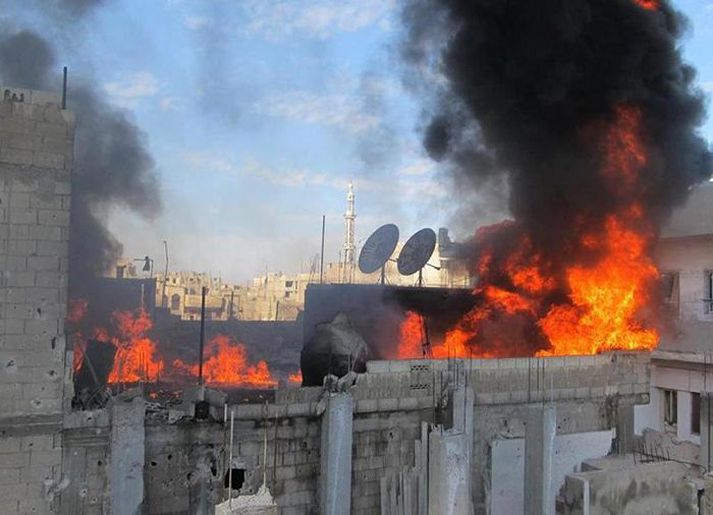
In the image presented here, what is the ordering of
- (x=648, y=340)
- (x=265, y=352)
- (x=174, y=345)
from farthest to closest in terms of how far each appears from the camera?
1. (x=265, y=352)
2. (x=174, y=345)
3. (x=648, y=340)

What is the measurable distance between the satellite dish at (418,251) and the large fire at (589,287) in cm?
278

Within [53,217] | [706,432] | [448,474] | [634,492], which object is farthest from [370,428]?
[706,432]

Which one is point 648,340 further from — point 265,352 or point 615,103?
point 265,352

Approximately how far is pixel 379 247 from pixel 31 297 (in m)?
16.2

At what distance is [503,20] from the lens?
2467cm

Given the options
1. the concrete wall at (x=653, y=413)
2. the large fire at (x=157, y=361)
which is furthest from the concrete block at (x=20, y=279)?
the concrete wall at (x=653, y=413)

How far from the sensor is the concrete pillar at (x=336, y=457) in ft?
42.8

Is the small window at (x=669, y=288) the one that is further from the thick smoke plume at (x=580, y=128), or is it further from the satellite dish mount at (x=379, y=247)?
the satellite dish mount at (x=379, y=247)

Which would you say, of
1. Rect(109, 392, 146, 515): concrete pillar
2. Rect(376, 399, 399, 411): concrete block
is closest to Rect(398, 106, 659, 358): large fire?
Rect(376, 399, 399, 411): concrete block

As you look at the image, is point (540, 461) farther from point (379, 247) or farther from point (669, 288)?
point (379, 247)

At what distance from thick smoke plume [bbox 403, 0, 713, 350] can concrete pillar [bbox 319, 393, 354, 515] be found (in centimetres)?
1088

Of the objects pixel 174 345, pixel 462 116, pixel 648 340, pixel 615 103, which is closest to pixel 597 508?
pixel 648 340

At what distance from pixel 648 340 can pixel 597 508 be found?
431 inches

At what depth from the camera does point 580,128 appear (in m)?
23.2
